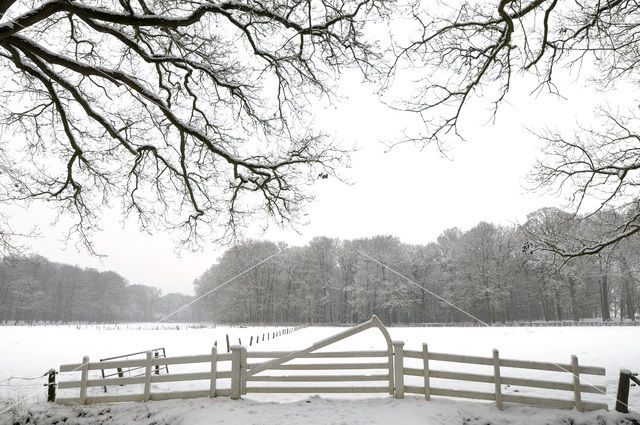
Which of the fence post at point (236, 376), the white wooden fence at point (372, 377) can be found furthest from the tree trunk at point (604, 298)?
the fence post at point (236, 376)

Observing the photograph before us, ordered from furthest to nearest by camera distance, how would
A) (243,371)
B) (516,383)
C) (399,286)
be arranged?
(399,286)
(243,371)
(516,383)

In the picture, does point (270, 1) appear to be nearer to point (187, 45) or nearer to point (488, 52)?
point (187, 45)

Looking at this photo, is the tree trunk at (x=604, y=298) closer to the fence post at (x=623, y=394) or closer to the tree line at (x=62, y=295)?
the fence post at (x=623, y=394)

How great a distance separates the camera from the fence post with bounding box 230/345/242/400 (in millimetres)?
7629

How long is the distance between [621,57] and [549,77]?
76.4 inches

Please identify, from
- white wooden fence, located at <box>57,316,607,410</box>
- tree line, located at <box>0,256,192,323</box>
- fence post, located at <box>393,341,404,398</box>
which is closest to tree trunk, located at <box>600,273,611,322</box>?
white wooden fence, located at <box>57,316,607,410</box>

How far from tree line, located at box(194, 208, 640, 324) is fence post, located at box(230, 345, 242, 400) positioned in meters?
34.9

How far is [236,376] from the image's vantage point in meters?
7.68

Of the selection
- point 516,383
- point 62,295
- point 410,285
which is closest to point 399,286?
point 410,285

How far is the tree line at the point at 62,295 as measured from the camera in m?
70.9

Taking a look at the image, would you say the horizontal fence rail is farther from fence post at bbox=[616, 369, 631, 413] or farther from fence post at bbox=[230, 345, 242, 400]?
fence post at bbox=[230, 345, 242, 400]

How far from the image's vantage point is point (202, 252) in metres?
11.5

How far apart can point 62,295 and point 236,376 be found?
9734 cm

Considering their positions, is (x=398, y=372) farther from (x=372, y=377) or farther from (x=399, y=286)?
(x=399, y=286)
